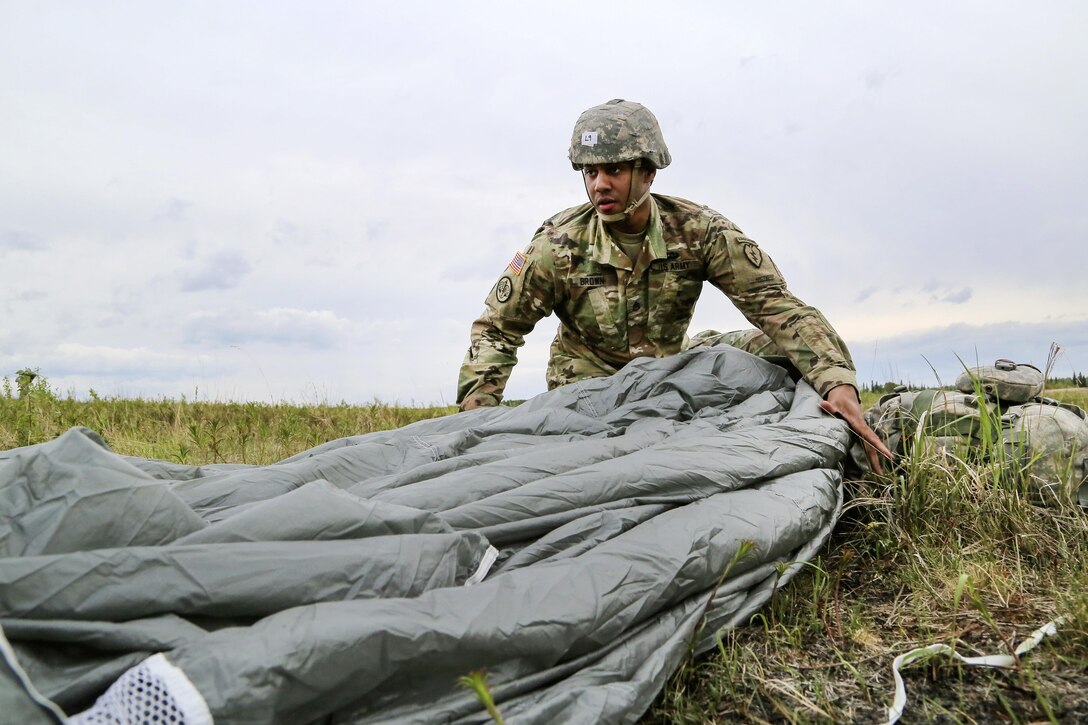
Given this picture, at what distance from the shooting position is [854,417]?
3760mm

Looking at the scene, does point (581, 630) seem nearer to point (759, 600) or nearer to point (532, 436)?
point (759, 600)

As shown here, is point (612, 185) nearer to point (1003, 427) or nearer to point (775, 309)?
point (775, 309)

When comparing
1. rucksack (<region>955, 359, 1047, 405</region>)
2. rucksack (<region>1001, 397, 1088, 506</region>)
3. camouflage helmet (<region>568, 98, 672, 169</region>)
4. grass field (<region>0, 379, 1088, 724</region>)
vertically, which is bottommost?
grass field (<region>0, 379, 1088, 724</region>)

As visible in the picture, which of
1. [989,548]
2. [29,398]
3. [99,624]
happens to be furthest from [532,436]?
[29,398]

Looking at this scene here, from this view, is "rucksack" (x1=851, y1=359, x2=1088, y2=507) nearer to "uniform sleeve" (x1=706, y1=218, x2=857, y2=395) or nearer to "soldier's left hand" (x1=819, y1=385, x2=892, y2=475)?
"soldier's left hand" (x1=819, y1=385, x2=892, y2=475)

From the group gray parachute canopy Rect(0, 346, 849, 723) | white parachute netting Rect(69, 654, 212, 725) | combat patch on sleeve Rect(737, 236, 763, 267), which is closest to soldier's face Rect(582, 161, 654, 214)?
combat patch on sleeve Rect(737, 236, 763, 267)

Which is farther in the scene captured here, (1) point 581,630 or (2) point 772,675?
(2) point 772,675

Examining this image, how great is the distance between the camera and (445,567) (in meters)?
2.09

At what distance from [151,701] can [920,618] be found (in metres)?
2.01

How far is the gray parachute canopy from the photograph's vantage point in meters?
1.69

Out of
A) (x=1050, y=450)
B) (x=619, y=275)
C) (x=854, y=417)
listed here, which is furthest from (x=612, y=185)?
(x=1050, y=450)

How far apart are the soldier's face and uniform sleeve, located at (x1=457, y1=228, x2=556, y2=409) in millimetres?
448

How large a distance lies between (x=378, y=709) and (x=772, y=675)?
3.44ft

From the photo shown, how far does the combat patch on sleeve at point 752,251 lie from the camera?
4.54 metres
